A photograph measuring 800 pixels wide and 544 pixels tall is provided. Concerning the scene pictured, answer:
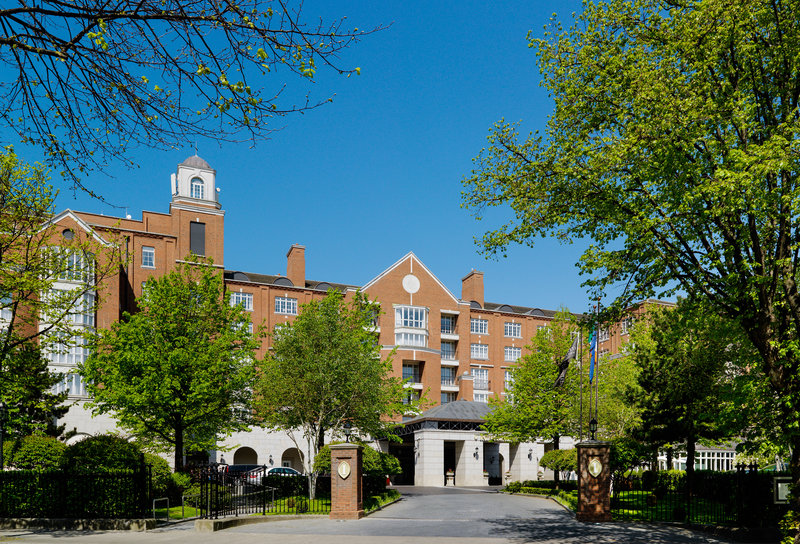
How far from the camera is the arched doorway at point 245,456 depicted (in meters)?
54.9

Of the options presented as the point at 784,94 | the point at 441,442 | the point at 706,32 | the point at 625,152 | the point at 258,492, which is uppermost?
the point at 706,32

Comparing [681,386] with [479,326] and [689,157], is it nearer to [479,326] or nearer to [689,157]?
[689,157]

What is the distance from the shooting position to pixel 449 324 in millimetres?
66062

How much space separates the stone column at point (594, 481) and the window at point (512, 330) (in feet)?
169

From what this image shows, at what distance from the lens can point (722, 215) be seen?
48.5 feet

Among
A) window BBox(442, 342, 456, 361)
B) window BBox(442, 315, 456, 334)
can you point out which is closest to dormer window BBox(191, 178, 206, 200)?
window BBox(442, 315, 456, 334)

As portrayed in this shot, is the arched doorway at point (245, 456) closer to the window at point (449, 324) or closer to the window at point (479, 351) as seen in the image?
the window at point (449, 324)

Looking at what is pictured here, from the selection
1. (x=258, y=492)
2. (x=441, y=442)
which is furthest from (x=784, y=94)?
(x=441, y=442)

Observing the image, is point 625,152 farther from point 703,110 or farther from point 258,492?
point 258,492

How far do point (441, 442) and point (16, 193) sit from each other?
38118 millimetres

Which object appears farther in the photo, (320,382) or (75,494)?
(320,382)

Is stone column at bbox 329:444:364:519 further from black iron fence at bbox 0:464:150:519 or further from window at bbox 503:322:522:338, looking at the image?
window at bbox 503:322:522:338

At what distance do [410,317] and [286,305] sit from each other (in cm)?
1144

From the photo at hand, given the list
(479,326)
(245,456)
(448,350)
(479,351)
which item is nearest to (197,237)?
(245,456)
